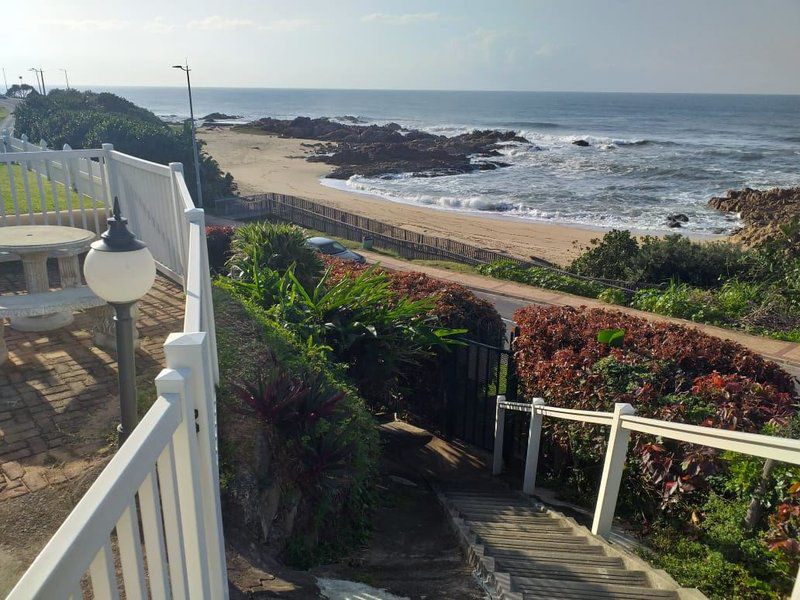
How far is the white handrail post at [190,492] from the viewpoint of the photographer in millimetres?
1975

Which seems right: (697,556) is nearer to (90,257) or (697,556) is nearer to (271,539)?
(271,539)

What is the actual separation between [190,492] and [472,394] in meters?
6.88

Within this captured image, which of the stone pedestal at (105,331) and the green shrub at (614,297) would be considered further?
the green shrub at (614,297)

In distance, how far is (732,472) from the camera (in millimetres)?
4953

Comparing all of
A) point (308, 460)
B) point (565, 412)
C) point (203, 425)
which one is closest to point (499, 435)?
point (565, 412)

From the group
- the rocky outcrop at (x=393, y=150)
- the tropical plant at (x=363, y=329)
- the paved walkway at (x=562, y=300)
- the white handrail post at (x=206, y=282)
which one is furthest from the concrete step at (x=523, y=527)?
the rocky outcrop at (x=393, y=150)

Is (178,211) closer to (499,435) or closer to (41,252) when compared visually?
(41,252)

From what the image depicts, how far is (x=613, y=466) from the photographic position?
5.04 m

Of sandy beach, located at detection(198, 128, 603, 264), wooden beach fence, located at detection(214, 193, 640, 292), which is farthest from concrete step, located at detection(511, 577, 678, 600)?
sandy beach, located at detection(198, 128, 603, 264)

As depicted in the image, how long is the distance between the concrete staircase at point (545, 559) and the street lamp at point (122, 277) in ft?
8.47

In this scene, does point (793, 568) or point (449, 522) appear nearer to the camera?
point (793, 568)

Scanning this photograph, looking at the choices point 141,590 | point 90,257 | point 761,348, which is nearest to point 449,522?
point 90,257

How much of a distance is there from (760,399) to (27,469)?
5.74 meters

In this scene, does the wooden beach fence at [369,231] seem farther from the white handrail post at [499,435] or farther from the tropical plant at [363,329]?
the tropical plant at [363,329]
